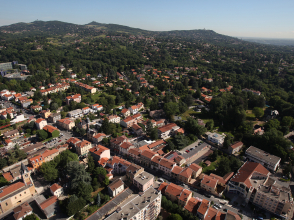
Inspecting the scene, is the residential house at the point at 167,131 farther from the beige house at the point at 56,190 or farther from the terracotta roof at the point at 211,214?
the beige house at the point at 56,190

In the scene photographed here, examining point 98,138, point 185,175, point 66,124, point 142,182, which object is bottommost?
point 185,175

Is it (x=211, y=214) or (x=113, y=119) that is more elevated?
(x=113, y=119)

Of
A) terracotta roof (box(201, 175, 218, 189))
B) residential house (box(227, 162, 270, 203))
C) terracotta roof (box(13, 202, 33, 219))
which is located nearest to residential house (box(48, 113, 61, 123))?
terracotta roof (box(13, 202, 33, 219))

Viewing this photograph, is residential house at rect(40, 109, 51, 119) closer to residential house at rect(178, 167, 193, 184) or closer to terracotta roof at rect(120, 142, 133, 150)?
terracotta roof at rect(120, 142, 133, 150)

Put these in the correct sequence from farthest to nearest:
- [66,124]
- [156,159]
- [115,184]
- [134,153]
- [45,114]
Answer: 1. [45,114]
2. [66,124]
3. [134,153]
4. [156,159]
5. [115,184]

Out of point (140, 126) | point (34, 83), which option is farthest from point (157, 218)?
point (34, 83)

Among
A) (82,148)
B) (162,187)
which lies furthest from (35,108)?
(162,187)

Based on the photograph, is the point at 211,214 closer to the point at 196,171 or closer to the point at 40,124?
the point at 196,171
